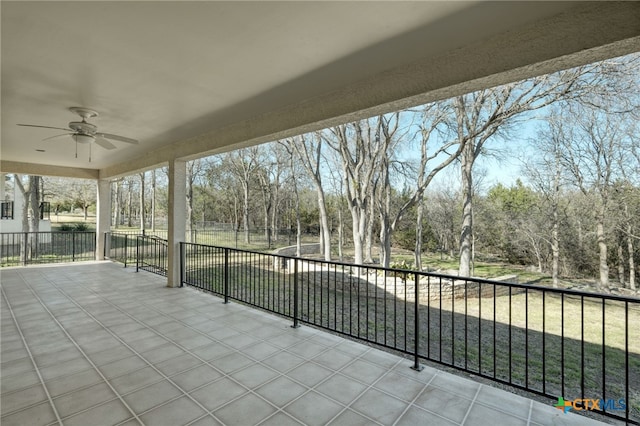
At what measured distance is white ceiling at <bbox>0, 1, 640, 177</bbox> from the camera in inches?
70.7

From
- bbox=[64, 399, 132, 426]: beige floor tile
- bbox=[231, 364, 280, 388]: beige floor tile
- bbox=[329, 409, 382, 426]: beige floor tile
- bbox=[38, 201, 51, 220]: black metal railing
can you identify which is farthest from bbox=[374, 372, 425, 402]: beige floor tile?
bbox=[38, 201, 51, 220]: black metal railing

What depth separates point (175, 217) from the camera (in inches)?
219

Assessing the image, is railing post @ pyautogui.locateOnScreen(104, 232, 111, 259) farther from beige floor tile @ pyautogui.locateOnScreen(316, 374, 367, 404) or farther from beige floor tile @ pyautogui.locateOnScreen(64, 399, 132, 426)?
beige floor tile @ pyautogui.locateOnScreen(316, 374, 367, 404)

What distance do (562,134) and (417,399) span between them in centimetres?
997

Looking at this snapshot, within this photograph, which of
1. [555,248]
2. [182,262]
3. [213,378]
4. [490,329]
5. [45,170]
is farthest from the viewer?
[555,248]

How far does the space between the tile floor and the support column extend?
1.51 metres

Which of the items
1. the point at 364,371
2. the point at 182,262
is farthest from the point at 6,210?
the point at 364,371

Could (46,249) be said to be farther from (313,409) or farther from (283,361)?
(313,409)

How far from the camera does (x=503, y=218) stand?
449 inches

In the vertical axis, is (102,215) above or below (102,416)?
above

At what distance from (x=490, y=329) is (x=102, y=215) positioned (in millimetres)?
9920

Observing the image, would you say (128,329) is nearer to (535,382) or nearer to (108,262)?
(535,382)

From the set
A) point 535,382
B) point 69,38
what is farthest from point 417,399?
point 69,38

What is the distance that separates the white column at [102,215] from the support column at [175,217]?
4407 millimetres
